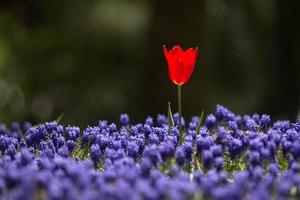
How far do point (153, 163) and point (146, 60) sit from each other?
9.18 meters

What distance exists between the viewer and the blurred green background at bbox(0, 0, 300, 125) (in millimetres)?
11586

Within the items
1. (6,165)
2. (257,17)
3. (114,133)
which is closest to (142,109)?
(257,17)

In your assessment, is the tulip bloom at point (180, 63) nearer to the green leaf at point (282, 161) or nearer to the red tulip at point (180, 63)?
the red tulip at point (180, 63)

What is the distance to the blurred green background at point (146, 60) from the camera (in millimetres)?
11586

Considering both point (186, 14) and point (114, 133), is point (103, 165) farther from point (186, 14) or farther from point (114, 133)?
point (186, 14)

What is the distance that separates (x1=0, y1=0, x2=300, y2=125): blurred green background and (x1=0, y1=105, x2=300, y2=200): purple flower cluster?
6.67 meters

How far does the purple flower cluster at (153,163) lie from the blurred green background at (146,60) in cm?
667

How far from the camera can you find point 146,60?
12.7 meters

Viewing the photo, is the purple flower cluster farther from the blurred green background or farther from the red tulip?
the blurred green background

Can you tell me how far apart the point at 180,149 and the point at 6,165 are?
896mm

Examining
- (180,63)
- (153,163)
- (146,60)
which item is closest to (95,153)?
(153,163)

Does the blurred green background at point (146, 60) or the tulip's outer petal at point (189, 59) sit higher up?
the blurred green background at point (146, 60)

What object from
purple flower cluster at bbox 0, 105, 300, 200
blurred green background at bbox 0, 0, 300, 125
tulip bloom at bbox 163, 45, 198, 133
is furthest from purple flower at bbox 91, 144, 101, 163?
blurred green background at bbox 0, 0, 300, 125

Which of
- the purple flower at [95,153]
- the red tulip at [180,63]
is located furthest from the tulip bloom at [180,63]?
the purple flower at [95,153]
